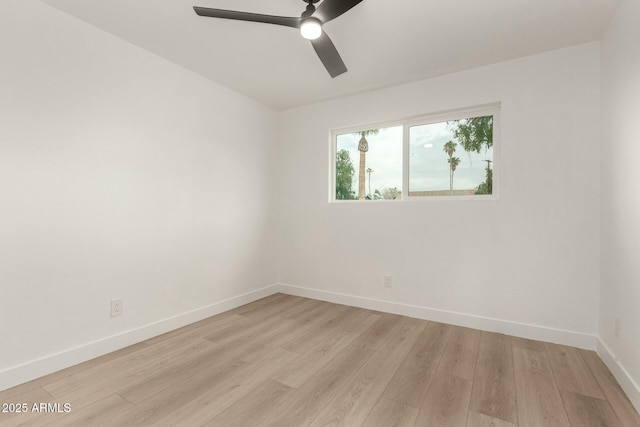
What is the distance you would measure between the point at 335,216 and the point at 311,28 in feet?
→ 7.02

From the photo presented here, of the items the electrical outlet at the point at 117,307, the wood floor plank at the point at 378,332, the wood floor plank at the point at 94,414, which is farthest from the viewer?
the wood floor plank at the point at 378,332

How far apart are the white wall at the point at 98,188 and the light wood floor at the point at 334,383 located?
1.17ft

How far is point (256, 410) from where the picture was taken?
1.58 meters

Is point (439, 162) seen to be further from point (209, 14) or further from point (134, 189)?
point (134, 189)

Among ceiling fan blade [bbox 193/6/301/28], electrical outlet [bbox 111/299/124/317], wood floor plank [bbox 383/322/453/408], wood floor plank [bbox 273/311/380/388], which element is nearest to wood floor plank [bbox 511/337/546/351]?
wood floor plank [bbox 383/322/453/408]

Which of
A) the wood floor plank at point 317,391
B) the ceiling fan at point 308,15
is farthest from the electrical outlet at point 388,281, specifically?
the ceiling fan at point 308,15

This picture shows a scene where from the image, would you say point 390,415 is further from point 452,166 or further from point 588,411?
point 452,166

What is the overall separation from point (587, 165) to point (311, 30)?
233 cm

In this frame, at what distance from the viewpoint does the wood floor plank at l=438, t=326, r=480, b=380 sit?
1.98m

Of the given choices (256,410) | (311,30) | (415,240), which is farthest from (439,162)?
(256,410)

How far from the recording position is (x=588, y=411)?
1572 mm

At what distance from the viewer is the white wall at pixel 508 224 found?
2318mm

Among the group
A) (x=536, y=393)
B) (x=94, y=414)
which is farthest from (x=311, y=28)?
(x=536, y=393)

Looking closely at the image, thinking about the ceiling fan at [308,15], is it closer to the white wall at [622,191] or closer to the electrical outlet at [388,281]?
the white wall at [622,191]
